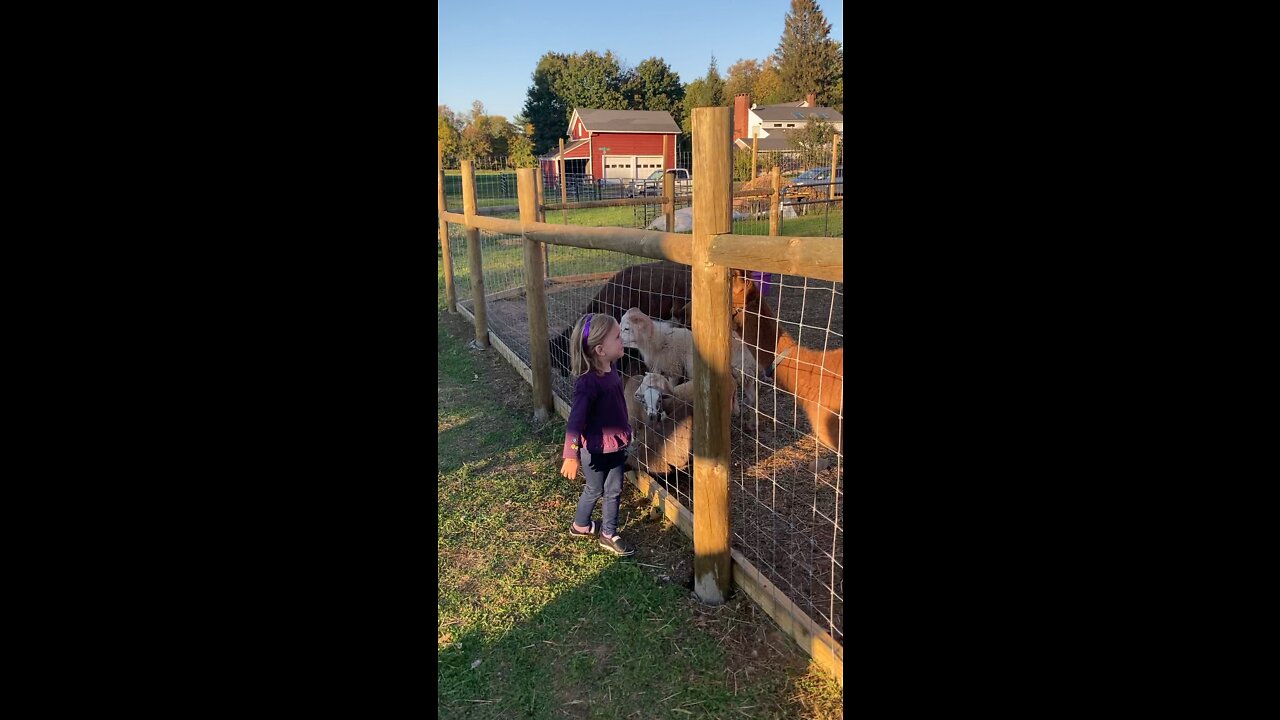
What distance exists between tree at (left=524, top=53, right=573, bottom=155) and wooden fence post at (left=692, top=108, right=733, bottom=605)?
59.9 metres

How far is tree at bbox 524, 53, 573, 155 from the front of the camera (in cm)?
6334

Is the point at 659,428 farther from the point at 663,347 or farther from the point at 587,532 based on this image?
the point at 587,532

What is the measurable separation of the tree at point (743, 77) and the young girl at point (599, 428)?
71.0 meters

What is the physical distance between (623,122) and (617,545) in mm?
50087

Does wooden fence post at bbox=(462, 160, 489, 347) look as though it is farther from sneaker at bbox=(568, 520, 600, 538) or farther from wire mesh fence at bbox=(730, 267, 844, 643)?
sneaker at bbox=(568, 520, 600, 538)

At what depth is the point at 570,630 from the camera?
10.7 ft

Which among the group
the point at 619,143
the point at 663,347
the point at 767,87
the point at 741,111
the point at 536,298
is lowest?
the point at 663,347

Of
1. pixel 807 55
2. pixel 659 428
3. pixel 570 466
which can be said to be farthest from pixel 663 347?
pixel 807 55

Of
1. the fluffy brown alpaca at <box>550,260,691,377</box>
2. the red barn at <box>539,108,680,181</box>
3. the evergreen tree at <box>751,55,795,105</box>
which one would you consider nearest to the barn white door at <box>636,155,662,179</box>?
the red barn at <box>539,108,680,181</box>
